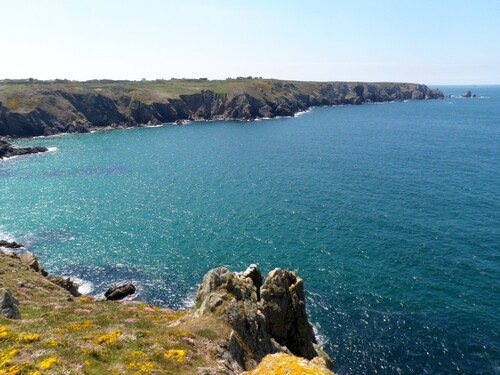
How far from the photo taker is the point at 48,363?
23703 millimetres

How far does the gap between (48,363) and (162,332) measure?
9.78 meters

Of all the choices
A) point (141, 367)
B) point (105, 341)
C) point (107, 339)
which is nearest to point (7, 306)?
point (107, 339)

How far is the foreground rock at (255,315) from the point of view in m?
31.7

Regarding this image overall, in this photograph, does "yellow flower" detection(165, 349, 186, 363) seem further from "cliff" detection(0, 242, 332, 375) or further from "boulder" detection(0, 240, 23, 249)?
"boulder" detection(0, 240, 23, 249)

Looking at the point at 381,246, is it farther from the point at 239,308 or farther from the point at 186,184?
the point at 186,184

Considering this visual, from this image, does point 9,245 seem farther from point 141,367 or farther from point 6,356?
point 141,367

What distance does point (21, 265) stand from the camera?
5522 centimetres

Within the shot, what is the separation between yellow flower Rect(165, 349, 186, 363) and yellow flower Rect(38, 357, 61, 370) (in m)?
Result: 7.48

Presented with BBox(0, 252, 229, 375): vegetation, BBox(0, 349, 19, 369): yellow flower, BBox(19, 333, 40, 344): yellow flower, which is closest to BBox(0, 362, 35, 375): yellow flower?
BBox(0, 252, 229, 375): vegetation

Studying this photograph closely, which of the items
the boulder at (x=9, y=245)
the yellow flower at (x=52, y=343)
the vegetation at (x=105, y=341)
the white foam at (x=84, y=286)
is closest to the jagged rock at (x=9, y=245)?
the boulder at (x=9, y=245)

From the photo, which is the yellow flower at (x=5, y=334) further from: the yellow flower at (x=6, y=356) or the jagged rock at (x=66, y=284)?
the jagged rock at (x=66, y=284)

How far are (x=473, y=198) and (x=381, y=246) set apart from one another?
38722mm

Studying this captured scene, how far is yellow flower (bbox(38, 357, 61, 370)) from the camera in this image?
2330cm

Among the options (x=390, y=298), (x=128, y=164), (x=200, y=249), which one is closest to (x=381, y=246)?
(x=390, y=298)
